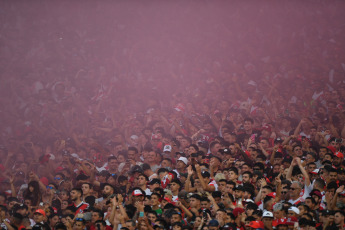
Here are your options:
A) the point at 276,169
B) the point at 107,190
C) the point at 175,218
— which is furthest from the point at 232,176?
the point at 107,190

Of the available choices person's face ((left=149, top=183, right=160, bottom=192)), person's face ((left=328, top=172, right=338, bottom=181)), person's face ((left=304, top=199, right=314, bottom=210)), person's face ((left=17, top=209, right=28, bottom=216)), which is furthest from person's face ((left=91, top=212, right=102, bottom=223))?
person's face ((left=328, top=172, right=338, bottom=181))

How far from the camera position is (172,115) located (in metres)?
9.62

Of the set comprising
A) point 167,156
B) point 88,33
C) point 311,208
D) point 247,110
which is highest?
point 88,33

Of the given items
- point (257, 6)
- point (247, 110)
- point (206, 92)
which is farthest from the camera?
point (257, 6)

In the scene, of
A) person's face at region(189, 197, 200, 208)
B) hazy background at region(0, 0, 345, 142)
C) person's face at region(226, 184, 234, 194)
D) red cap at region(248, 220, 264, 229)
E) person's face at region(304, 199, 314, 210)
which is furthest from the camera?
hazy background at region(0, 0, 345, 142)

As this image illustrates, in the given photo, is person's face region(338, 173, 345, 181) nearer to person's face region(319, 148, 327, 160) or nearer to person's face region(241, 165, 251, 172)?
person's face region(319, 148, 327, 160)

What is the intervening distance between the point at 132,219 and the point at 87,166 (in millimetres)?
2023

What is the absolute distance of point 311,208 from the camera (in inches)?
233

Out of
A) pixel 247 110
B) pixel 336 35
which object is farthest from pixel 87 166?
pixel 336 35

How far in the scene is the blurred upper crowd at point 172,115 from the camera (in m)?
6.43

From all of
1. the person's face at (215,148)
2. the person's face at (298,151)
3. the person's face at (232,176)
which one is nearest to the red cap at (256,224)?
the person's face at (232,176)

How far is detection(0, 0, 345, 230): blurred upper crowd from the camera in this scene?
6.43m

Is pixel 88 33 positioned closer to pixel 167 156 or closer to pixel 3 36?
pixel 3 36

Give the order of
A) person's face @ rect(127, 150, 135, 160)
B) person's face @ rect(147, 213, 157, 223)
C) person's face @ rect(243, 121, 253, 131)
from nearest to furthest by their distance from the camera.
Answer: person's face @ rect(147, 213, 157, 223)
person's face @ rect(127, 150, 135, 160)
person's face @ rect(243, 121, 253, 131)
